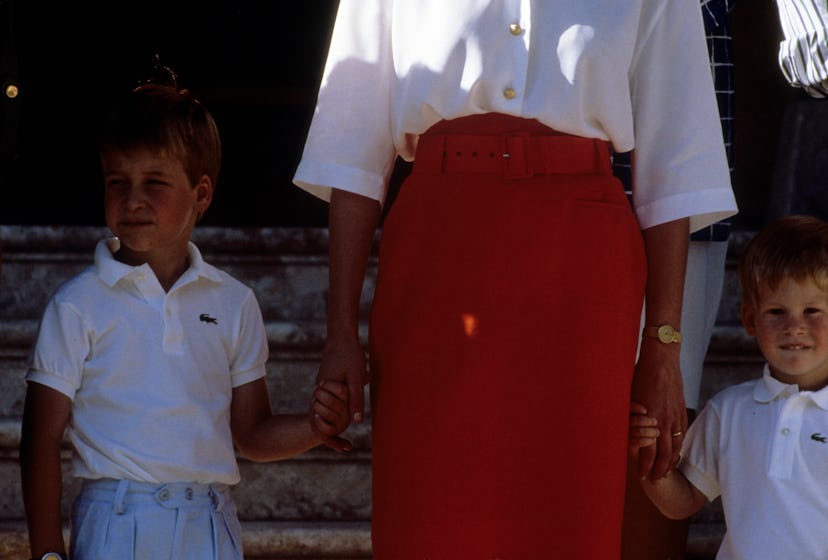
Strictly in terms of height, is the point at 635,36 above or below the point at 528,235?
above

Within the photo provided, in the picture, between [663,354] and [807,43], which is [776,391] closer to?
[663,354]

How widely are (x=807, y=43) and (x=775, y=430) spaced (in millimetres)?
748

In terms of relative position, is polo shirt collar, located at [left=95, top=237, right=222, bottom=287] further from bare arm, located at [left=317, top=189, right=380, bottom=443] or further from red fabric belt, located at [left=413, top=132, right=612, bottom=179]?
red fabric belt, located at [left=413, top=132, right=612, bottom=179]

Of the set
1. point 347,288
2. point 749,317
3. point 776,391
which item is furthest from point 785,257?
point 347,288

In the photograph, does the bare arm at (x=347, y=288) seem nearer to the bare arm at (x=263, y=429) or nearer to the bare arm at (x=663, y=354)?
the bare arm at (x=263, y=429)

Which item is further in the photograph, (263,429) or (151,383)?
(263,429)

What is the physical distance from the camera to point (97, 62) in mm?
5574

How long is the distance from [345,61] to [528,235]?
46 cm

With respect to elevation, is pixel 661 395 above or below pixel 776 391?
above

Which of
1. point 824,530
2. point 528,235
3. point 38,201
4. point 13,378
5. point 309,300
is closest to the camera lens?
point 528,235

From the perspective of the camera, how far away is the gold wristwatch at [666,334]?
6.95 ft

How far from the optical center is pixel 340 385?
2.14 m

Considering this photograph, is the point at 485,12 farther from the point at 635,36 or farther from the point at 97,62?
the point at 97,62

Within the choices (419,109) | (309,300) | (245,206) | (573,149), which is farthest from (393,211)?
(245,206)
